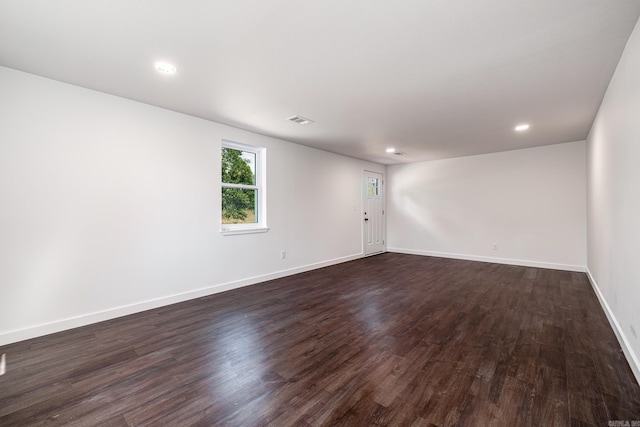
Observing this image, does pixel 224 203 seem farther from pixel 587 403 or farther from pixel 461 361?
pixel 587 403

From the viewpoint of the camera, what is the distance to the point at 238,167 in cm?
431

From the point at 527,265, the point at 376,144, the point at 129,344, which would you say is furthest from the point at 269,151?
the point at 527,265

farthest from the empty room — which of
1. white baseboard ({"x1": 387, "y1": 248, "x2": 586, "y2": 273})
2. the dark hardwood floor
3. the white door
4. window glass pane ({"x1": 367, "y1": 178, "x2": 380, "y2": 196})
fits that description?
window glass pane ({"x1": 367, "y1": 178, "x2": 380, "y2": 196})

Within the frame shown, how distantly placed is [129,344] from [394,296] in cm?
303

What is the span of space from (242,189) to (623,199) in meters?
4.36

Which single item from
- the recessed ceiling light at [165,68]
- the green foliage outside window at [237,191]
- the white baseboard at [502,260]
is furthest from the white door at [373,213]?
the recessed ceiling light at [165,68]

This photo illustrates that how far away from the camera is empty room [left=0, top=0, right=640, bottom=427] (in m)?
1.72

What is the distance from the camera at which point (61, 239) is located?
2.70 m

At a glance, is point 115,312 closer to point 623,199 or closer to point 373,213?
point 623,199

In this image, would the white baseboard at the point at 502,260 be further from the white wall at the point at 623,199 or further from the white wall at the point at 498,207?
the white wall at the point at 623,199

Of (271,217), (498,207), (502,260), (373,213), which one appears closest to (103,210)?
(271,217)

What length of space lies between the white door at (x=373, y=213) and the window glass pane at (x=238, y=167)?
10.7 feet

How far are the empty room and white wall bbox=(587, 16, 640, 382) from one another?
0.04 meters

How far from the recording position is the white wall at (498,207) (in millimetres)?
5129
